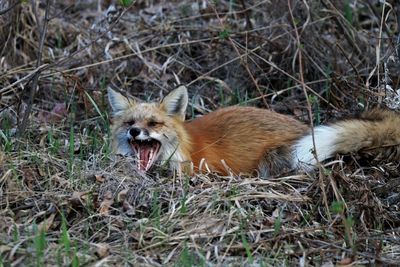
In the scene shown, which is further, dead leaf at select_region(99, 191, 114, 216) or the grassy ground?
dead leaf at select_region(99, 191, 114, 216)

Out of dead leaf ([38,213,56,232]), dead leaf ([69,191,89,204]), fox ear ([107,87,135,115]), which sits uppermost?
fox ear ([107,87,135,115])

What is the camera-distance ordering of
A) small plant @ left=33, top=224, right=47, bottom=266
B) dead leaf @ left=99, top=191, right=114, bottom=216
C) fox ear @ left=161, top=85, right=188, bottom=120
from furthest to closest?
fox ear @ left=161, top=85, right=188, bottom=120
dead leaf @ left=99, top=191, right=114, bottom=216
small plant @ left=33, top=224, right=47, bottom=266

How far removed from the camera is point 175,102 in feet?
23.5

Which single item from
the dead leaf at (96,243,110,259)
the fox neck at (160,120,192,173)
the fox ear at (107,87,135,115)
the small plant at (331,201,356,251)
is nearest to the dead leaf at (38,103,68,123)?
the fox ear at (107,87,135,115)

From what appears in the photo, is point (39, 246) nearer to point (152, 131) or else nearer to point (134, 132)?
point (134, 132)

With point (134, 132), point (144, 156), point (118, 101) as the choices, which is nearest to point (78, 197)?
point (134, 132)

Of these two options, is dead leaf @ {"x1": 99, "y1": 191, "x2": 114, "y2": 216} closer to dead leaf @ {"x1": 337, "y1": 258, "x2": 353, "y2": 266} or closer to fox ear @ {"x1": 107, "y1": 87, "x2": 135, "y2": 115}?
fox ear @ {"x1": 107, "y1": 87, "x2": 135, "y2": 115}

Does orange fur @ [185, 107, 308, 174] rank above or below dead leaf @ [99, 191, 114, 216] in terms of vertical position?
below

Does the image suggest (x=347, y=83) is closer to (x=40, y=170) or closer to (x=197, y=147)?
(x=197, y=147)

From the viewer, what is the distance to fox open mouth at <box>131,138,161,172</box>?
680 cm

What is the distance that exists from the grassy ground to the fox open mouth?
0.26m

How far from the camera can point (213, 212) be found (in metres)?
5.68

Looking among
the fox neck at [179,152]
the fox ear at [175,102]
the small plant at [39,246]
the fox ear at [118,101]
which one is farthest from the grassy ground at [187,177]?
the fox ear at [175,102]

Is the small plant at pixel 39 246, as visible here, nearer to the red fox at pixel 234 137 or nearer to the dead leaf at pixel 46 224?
the dead leaf at pixel 46 224
